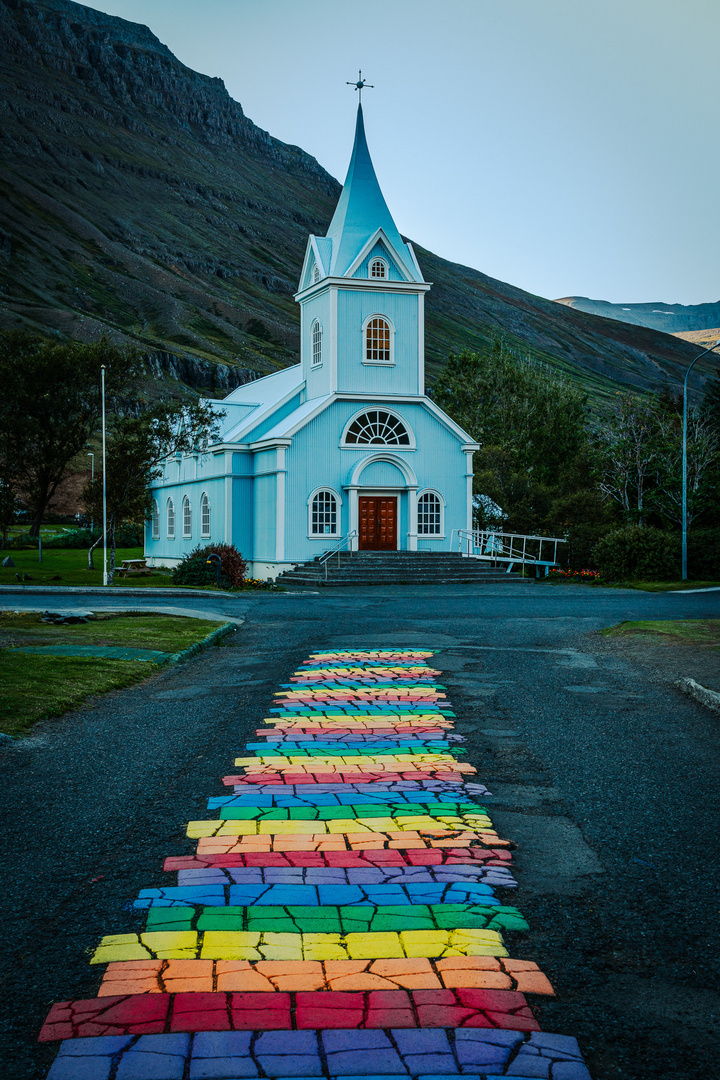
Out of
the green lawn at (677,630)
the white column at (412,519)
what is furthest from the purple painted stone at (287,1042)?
the white column at (412,519)

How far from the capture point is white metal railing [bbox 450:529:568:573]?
3640 centimetres

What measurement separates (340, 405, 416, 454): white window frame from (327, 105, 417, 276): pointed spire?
17.4ft

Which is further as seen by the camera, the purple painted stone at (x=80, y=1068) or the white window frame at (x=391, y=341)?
the white window frame at (x=391, y=341)

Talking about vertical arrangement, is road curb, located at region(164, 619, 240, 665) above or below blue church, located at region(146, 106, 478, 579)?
below

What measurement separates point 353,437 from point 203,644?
2227 cm

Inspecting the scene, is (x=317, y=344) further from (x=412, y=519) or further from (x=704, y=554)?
(x=704, y=554)

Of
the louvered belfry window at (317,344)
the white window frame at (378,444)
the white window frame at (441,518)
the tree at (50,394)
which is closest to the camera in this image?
the white window frame at (378,444)

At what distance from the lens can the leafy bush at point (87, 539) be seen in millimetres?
59375

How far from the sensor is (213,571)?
31828 mm

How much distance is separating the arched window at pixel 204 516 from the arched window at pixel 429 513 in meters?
8.58

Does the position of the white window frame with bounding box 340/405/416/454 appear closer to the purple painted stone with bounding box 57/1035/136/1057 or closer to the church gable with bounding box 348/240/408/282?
the church gable with bounding box 348/240/408/282

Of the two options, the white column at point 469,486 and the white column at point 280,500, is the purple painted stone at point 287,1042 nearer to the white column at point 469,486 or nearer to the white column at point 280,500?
the white column at point 280,500

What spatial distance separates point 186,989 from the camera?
3.72 metres

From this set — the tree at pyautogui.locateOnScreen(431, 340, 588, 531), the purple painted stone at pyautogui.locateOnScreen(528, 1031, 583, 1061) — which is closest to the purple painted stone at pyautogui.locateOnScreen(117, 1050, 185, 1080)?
the purple painted stone at pyautogui.locateOnScreen(528, 1031, 583, 1061)
